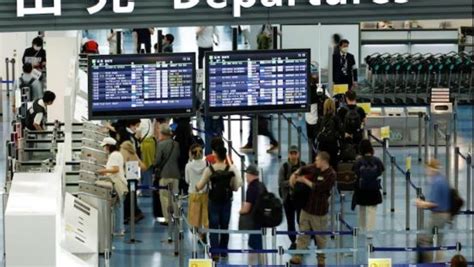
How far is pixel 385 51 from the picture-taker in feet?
121

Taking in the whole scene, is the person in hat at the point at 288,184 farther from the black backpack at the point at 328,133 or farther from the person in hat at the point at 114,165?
the black backpack at the point at 328,133

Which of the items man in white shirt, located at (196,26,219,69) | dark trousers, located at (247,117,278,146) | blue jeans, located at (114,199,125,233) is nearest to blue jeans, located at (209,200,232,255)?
blue jeans, located at (114,199,125,233)

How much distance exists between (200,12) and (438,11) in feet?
8.16

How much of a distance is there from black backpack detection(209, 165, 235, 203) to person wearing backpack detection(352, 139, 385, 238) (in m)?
1.70

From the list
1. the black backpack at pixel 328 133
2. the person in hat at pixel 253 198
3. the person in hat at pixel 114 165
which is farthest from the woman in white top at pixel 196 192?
the black backpack at pixel 328 133

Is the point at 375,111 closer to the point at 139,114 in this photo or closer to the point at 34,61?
the point at 34,61

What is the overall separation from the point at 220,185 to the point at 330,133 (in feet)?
12.4

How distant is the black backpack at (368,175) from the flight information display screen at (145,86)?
2.34 m

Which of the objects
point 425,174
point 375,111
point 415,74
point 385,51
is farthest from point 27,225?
point 385,51

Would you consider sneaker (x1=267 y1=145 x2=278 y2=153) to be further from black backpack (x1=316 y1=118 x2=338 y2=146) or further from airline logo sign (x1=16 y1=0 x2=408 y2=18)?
airline logo sign (x1=16 y1=0 x2=408 y2=18)

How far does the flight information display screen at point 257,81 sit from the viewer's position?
19.0 m

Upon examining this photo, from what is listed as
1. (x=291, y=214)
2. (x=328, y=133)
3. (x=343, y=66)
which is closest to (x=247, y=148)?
(x=343, y=66)

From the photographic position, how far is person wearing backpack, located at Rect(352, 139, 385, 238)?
734 inches

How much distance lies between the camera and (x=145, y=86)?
1914 centimetres
